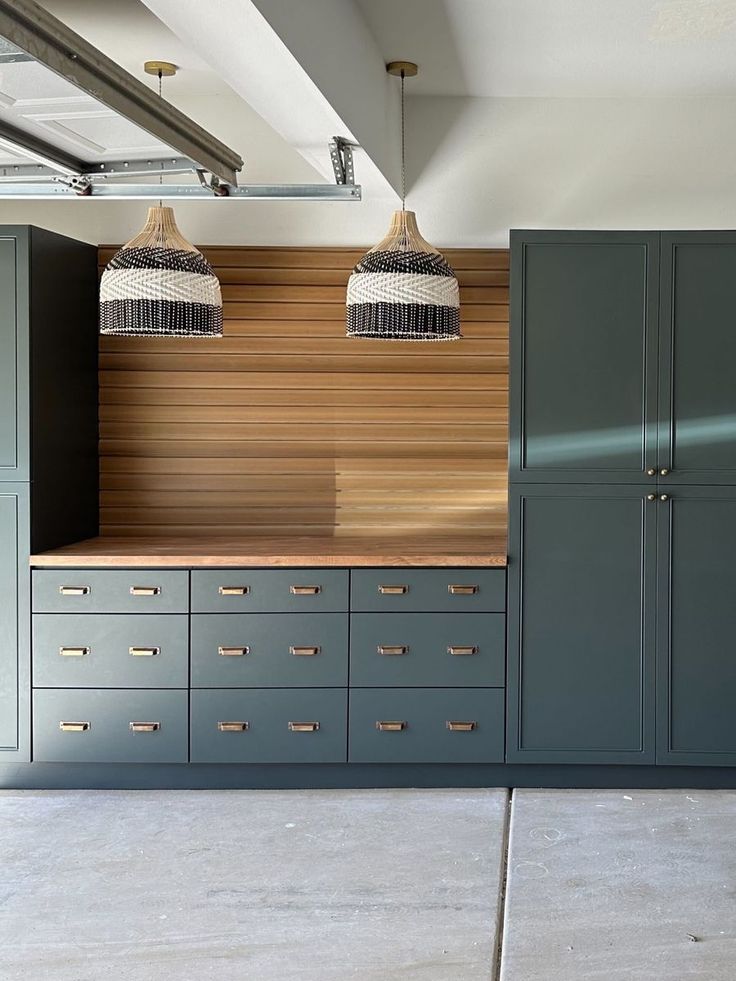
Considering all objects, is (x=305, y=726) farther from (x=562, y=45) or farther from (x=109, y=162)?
(x=562, y=45)

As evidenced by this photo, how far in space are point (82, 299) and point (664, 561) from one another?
288 cm

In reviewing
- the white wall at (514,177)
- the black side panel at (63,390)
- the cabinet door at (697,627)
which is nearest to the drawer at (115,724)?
the black side panel at (63,390)

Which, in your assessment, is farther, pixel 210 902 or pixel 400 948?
pixel 210 902

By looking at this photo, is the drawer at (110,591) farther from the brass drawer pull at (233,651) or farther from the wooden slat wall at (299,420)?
the wooden slat wall at (299,420)

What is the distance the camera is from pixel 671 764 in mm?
4695

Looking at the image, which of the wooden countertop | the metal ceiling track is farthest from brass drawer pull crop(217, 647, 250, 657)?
the metal ceiling track

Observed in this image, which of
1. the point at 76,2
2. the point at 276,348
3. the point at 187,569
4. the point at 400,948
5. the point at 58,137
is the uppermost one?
the point at 76,2

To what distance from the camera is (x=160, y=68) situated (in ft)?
15.8

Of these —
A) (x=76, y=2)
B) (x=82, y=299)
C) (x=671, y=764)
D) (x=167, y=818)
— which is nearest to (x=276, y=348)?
(x=82, y=299)

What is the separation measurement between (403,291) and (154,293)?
999 mm

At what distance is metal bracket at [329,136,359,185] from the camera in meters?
4.20

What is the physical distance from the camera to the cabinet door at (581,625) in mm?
4676

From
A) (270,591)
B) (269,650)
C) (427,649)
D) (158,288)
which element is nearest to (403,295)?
(158,288)

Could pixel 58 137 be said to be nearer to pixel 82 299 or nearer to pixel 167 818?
pixel 82 299
